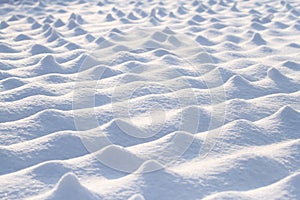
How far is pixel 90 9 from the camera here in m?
2.61

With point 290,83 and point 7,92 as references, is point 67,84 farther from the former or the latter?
point 290,83

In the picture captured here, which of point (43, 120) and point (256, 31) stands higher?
point (43, 120)

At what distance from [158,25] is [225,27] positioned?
0.34 metres

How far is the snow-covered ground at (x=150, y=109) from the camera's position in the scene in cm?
95

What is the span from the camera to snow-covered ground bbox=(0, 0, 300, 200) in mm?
947

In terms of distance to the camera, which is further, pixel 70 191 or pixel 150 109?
pixel 150 109

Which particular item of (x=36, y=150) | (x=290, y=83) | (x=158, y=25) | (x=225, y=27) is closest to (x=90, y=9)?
(x=158, y=25)

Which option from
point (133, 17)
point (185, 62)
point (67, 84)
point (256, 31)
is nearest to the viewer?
point (67, 84)

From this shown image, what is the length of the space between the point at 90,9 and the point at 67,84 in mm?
1250

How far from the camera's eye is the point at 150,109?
4.26 feet

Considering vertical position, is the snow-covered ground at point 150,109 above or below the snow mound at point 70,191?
below

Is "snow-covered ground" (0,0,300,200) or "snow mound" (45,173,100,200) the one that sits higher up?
"snow mound" (45,173,100,200)

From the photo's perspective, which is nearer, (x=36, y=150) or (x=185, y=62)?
(x=36, y=150)

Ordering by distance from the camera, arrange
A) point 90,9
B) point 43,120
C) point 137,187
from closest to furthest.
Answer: point 137,187, point 43,120, point 90,9
